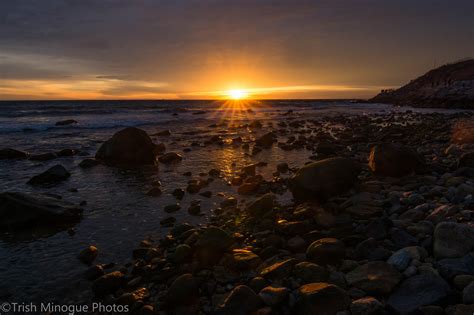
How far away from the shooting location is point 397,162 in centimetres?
1002

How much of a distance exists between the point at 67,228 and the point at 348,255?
20.9 ft

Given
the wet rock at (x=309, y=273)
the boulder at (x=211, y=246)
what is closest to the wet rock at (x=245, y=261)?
the boulder at (x=211, y=246)

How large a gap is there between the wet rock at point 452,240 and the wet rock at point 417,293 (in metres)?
0.79

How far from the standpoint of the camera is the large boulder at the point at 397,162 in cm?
998

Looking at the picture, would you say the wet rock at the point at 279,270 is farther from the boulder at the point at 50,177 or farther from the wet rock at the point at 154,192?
the boulder at the point at 50,177

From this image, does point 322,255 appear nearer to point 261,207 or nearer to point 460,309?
point 460,309

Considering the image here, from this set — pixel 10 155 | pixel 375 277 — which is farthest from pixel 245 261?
pixel 10 155

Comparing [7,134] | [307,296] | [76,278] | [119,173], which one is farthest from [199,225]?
[7,134]

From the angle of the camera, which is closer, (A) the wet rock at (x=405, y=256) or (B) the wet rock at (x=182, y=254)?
(A) the wet rock at (x=405, y=256)

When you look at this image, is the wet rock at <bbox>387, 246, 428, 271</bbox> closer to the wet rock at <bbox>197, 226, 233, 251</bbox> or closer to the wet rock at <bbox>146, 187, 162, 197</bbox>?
the wet rock at <bbox>197, 226, 233, 251</bbox>

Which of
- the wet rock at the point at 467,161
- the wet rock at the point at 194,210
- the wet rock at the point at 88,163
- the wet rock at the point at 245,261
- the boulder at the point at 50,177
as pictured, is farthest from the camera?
the wet rock at the point at 88,163

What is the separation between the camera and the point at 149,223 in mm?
8102

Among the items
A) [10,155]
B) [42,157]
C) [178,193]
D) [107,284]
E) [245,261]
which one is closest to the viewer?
[107,284]

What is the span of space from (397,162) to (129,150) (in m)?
11.5
